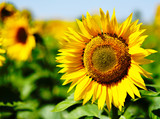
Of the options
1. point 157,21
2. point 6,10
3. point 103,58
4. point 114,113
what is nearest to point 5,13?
point 6,10

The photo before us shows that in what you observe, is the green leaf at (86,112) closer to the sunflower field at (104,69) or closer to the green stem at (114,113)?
the sunflower field at (104,69)

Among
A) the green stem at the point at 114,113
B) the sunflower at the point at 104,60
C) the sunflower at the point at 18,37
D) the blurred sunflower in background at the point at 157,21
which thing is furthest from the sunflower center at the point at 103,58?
the blurred sunflower in background at the point at 157,21

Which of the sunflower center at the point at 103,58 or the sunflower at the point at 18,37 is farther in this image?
the sunflower at the point at 18,37

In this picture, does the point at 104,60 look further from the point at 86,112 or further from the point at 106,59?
the point at 86,112

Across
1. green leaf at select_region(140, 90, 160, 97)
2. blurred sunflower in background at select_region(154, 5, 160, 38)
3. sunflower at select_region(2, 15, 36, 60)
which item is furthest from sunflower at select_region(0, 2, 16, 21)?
blurred sunflower in background at select_region(154, 5, 160, 38)

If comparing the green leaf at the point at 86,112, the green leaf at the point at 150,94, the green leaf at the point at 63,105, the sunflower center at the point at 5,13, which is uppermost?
the sunflower center at the point at 5,13

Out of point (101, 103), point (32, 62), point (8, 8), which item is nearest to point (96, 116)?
point (101, 103)

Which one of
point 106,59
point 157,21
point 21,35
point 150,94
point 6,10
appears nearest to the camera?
point 150,94
